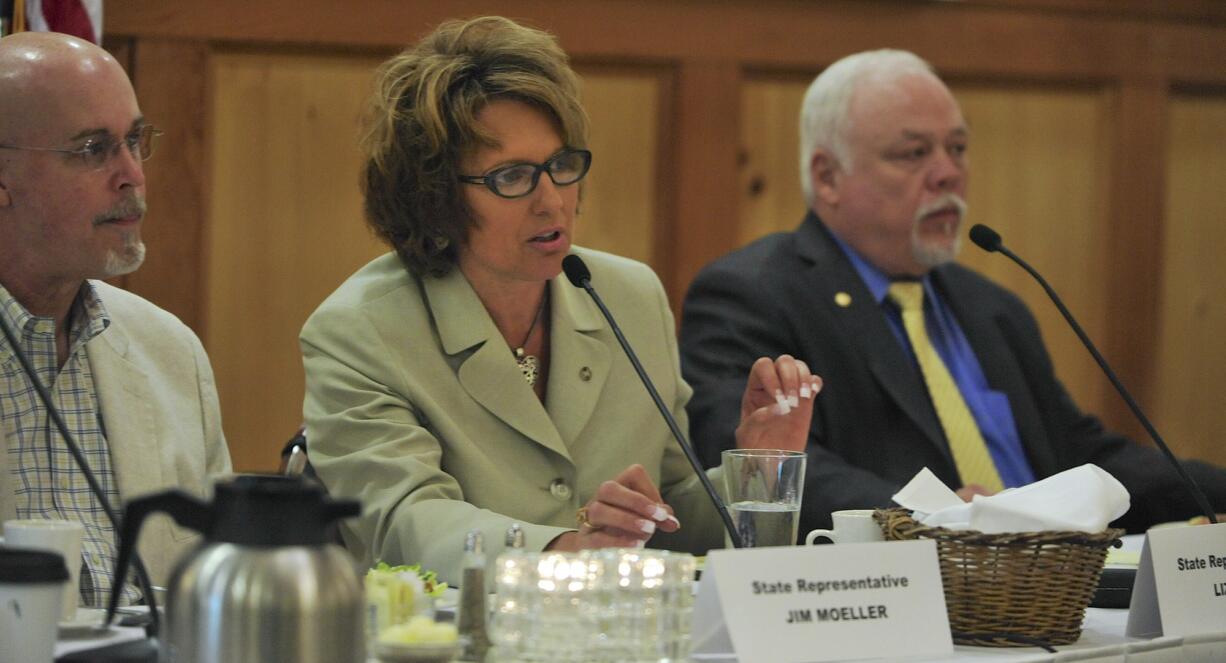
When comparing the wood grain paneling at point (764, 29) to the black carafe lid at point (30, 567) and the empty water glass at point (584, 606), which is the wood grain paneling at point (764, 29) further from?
the empty water glass at point (584, 606)

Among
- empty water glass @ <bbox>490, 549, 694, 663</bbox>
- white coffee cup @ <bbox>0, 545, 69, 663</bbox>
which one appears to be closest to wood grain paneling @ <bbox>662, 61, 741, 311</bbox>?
empty water glass @ <bbox>490, 549, 694, 663</bbox>

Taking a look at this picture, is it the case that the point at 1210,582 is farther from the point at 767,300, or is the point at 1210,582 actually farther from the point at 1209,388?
the point at 1209,388

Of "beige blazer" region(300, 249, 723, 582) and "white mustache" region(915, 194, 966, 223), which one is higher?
"white mustache" region(915, 194, 966, 223)

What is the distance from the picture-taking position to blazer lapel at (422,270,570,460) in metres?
Result: 2.34

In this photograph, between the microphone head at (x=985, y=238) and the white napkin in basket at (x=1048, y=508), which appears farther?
the microphone head at (x=985, y=238)

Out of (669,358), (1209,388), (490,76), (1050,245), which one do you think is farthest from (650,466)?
(1209,388)

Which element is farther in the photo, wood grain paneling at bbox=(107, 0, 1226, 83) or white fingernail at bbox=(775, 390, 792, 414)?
wood grain paneling at bbox=(107, 0, 1226, 83)

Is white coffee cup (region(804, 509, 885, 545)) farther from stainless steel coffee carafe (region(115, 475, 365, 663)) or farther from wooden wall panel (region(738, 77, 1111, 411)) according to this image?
wooden wall panel (region(738, 77, 1111, 411))

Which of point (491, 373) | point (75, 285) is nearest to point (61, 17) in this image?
point (75, 285)

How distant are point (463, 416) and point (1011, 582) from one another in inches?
38.3

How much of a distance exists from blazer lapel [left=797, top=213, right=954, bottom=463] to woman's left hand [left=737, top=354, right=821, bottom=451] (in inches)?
35.9

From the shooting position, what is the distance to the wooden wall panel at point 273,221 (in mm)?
3740

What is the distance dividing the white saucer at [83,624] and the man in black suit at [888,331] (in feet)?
5.00

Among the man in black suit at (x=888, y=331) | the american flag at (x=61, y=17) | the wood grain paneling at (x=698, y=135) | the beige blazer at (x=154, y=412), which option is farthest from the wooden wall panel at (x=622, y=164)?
the beige blazer at (x=154, y=412)
